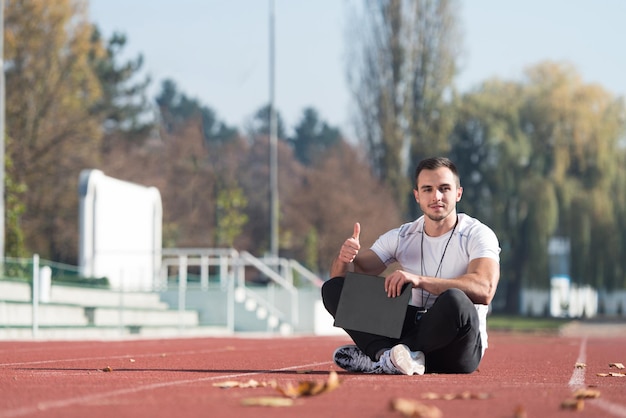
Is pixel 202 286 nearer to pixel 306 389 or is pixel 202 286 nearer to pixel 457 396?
pixel 306 389

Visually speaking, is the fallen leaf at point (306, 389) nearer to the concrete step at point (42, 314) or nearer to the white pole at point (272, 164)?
the concrete step at point (42, 314)

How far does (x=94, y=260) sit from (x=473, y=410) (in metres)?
23.0

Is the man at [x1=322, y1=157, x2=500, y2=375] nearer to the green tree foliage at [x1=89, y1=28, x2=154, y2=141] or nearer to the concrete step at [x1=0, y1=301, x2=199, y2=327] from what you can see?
the concrete step at [x1=0, y1=301, x2=199, y2=327]

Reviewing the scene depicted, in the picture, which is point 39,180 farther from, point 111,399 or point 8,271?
point 111,399

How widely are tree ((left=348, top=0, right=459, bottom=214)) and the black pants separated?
5022cm

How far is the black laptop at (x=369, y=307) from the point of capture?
7891 mm

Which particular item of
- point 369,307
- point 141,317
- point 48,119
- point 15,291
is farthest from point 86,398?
point 48,119

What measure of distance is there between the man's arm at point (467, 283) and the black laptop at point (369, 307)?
9 centimetres

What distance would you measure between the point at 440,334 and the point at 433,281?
32 cm

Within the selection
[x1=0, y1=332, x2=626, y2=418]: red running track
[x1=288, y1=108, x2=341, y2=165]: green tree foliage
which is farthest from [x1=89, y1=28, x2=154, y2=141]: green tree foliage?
[x1=288, y1=108, x2=341, y2=165]: green tree foliage

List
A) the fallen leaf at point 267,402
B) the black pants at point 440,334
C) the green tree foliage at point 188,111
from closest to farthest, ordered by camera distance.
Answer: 1. the fallen leaf at point 267,402
2. the black pants at point 440,334
3. the green tree foliage at point 188,111

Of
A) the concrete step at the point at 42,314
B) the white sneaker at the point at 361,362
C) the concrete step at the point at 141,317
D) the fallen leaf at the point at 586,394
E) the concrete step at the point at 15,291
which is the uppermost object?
the fallen leaf at the point at 586,394

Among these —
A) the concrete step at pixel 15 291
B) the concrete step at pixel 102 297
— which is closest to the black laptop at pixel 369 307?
the concrete step at pixel 15 291

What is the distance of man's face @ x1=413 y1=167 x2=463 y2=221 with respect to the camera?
8094 mm
